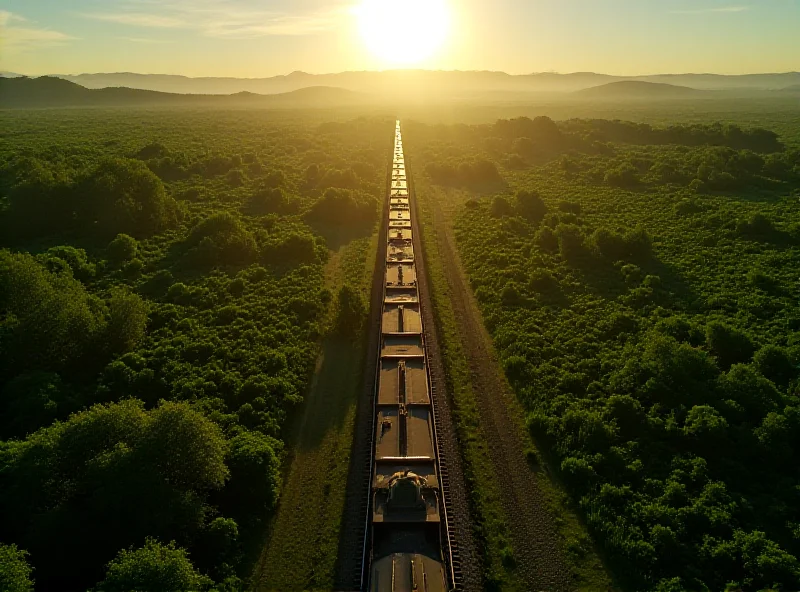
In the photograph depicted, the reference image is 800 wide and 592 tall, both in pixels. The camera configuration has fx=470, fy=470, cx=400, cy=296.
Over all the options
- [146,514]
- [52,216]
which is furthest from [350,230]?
[146,514]

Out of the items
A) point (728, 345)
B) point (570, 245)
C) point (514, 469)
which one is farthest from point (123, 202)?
point (728, 345)

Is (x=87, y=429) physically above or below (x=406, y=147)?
below

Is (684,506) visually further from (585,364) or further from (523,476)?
(585,364)

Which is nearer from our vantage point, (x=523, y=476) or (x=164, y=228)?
(x=523, y=476)

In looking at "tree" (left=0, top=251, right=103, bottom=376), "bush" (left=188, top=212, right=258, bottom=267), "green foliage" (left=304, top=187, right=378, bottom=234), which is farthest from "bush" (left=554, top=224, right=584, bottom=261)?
"tree" (left=0, top=251, right=103, bottom=376)

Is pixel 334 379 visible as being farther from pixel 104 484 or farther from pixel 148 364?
pixel 104 484

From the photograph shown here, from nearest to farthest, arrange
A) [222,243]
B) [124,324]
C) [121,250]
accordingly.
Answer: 1. [124,324]
2. [121,250]
3. [222,243]
